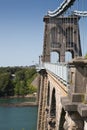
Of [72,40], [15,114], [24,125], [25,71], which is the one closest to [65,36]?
[72,40]

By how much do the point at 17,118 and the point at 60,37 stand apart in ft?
35.2

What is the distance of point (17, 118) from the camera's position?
39438 millimetres

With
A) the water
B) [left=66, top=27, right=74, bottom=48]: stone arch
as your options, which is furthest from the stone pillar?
[left=66, top=27, right=74, bottom=48]: stone arch

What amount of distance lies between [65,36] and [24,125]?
32.4 ft

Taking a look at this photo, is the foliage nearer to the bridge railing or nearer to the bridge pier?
the bridge railing

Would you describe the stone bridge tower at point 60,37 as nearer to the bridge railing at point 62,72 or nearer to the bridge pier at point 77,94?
the bridge railing at point 62,72

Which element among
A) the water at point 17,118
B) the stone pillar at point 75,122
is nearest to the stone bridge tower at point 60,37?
the water at point 17,118

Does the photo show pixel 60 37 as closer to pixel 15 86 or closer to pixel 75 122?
pixel 75 122

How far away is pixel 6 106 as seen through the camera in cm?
4994

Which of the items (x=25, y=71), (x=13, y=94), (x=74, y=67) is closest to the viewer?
(x=74, y=67)

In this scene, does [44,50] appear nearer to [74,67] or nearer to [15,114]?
[15,114]

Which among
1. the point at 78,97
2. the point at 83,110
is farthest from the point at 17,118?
the point at 83,110

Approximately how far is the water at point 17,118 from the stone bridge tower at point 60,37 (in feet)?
22.8

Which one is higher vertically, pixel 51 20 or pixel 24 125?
pixel 51 20
